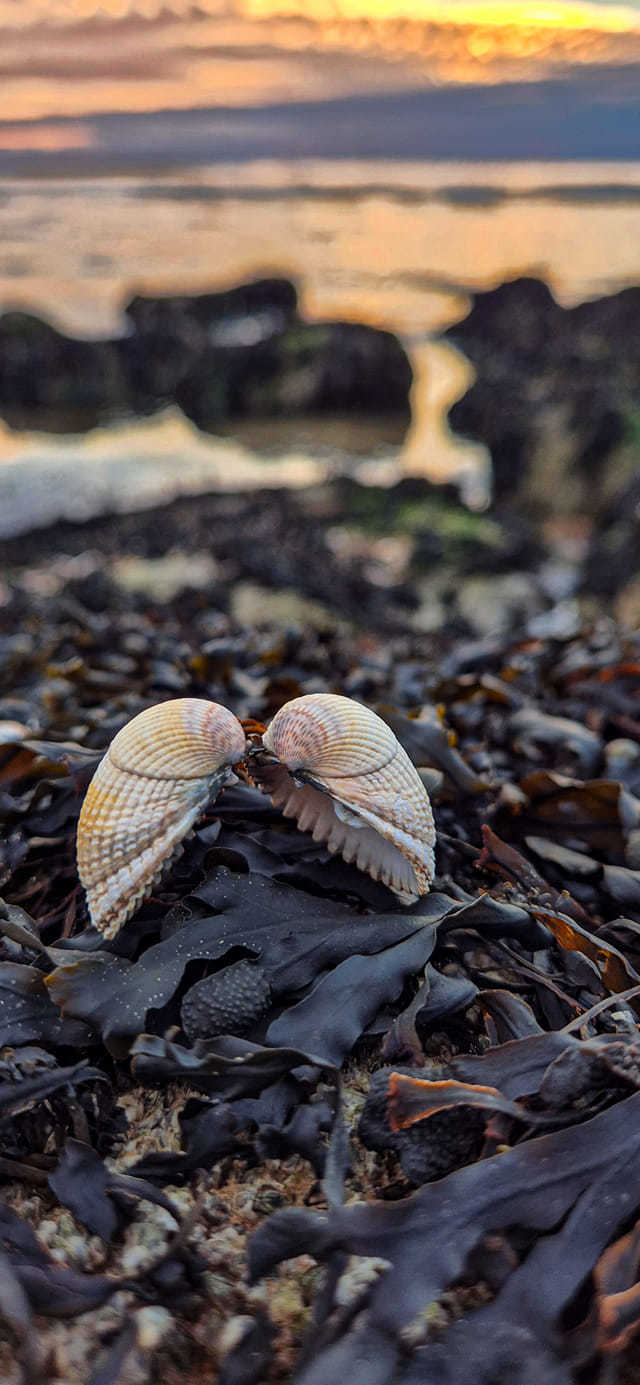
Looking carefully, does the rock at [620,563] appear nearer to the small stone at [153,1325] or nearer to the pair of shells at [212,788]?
the pair of shells at [212,788]

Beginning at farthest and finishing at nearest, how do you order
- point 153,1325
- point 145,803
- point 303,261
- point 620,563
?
point 303,261
point 620,563
point 145,803
point 153,1325

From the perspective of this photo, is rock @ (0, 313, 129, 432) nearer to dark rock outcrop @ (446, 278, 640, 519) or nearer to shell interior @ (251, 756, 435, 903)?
dark rock outcrop @ (446, 278, 640, 519)

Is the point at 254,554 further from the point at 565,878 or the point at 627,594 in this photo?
the point at 565,878

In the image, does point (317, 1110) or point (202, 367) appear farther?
point (202, 367)

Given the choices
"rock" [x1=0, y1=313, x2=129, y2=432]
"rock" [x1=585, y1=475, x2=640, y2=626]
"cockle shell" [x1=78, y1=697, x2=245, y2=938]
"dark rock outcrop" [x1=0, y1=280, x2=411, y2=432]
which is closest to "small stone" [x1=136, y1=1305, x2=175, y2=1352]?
"cockle shell" [x1=78, y1=697, x2=245, y2=938]

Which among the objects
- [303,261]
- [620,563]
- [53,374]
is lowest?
[620,563]

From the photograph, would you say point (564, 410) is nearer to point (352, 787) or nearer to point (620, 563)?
point (620, 563)

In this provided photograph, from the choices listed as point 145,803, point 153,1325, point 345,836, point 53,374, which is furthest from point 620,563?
point 53,374
